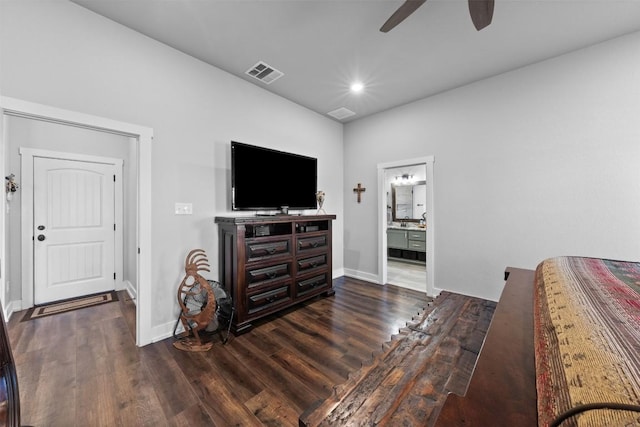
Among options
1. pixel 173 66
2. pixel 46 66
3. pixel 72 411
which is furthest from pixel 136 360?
pixel 173 66

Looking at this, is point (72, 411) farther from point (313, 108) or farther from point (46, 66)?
point (313, 108)

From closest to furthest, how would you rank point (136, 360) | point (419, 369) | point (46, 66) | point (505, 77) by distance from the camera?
point (419, 369)
point (46, 66)
point (136, 360)
point (505, 77)

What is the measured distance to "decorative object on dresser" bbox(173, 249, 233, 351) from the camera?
2217 mm

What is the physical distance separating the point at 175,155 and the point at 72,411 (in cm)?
210

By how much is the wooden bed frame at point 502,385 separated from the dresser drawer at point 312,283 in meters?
2.22

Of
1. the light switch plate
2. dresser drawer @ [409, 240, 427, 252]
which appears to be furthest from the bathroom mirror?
the light switch plate

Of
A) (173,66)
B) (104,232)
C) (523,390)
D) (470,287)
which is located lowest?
(470,287)

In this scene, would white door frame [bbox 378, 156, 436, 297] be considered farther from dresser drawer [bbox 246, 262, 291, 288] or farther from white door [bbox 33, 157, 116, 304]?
white door [bbox 33, 157, 116, 304]

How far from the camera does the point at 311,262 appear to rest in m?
3.22

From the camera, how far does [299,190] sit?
3455 millimetres

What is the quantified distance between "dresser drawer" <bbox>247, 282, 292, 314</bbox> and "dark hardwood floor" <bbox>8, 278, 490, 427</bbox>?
0.62 feet

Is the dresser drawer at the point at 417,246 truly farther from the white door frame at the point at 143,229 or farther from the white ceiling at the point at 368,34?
the white door frame at the point at 143,229

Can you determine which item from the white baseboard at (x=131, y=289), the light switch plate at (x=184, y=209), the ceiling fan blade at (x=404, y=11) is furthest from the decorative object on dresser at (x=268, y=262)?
the ceiling fan blade at (x=404, y=11)

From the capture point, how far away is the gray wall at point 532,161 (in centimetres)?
232
